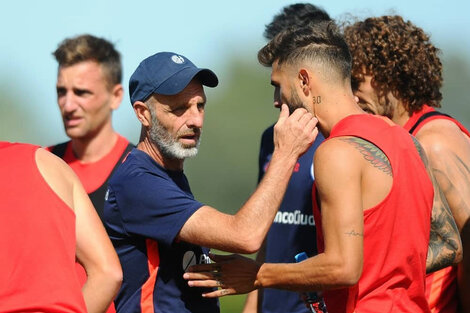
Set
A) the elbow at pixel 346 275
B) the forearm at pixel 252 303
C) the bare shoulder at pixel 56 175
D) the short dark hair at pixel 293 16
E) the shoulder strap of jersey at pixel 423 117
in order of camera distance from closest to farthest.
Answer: the bare shoulder at pixel 56 175 < the elbow at pixel 346 275 < the shoulder strap of jersey at pixel 423 117 < the forearm at pixel 252 303 < the short dark hair at pixel 293 16

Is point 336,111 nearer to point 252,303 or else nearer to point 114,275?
point 114,275

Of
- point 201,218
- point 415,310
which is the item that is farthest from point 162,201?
point 415,310

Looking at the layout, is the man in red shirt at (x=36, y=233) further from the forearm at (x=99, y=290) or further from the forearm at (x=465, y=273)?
the forearm at (x=465, y=273)

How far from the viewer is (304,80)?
4344 mm

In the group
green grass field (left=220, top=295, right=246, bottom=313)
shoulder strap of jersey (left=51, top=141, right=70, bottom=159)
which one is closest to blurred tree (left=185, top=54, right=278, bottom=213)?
green grass field (left=220, top=295, right=246, bottom=313)

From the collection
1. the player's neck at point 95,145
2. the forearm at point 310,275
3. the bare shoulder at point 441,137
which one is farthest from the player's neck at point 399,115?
the player's neck at point 95,145

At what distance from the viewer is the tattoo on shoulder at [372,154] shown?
391 centimetres

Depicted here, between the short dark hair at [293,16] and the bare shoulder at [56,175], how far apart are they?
3.79 meters

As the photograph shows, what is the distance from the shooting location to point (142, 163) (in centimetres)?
428

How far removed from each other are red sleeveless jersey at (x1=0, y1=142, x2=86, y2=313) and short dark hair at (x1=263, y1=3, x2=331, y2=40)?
396cm

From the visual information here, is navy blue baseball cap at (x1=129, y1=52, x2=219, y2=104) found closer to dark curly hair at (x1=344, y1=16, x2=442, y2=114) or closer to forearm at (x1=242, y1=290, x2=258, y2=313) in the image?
dark curly hair at (x1=344, y1=16, x2=442, y2=114)

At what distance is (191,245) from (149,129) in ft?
2.21

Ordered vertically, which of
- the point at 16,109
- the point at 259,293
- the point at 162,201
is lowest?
the point at 16,109

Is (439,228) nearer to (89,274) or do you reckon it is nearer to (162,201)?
(162,201)
